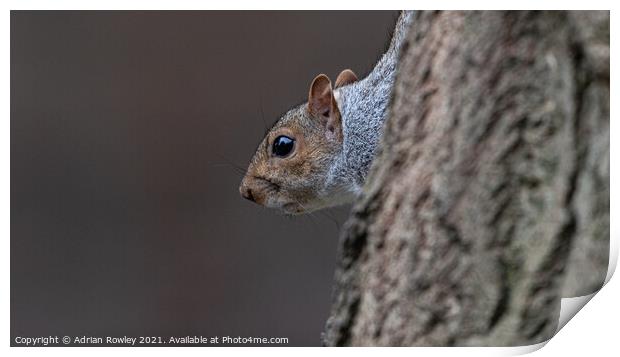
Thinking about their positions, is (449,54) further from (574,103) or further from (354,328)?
(354,328)

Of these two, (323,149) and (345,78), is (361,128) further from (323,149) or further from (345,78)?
(345,78)

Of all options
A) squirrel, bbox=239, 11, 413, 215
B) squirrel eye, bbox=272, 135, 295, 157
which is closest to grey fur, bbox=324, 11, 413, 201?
squirrel, bbox=239, 11, 413, 215

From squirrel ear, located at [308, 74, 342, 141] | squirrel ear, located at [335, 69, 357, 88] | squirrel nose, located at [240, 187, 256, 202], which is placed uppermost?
squirrel ear, located at [335, 69, 357, 88]

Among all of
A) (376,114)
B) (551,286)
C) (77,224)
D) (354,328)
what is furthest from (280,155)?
(551,286)

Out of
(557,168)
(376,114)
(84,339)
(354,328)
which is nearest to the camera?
(557,168)

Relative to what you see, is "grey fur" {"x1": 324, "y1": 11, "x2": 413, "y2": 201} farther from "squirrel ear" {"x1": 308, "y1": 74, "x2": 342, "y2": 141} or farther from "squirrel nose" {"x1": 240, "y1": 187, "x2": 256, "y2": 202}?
"squirrel nose" {"x1": 240, "y1": 187, "x2": 256, "y2": 202}

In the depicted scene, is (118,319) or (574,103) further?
(118,319)
